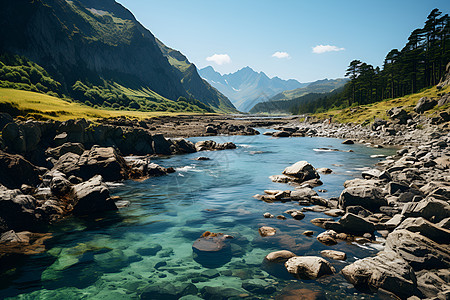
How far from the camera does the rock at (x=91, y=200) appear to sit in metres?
15.7

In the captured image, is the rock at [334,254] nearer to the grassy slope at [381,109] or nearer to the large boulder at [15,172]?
the large boulder at [15,172]

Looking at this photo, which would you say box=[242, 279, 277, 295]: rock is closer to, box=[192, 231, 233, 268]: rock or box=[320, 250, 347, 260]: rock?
box=[192, 231, 233, 268]: rock

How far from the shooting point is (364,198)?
14.5 metres

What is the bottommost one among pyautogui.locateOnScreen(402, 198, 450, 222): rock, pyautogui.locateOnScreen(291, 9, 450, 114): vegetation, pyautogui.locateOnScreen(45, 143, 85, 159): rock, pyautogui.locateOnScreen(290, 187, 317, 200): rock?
pyautogui.locateOnScreen(290, 187, 317, 200): rock

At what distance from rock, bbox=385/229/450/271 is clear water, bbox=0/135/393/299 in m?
1.31

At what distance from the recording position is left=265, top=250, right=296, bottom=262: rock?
33.3 ft

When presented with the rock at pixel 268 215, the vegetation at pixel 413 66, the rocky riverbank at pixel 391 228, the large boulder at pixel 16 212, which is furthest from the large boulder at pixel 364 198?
the vegetation at pixel 413 66

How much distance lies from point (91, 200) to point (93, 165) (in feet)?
26.9

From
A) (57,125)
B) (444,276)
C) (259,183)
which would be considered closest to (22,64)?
(57,125)

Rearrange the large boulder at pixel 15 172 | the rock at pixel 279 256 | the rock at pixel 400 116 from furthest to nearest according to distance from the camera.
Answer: the rock at pixel 400 116 < the large boulder at pixel 15 172 < the rock at pixel 279 256

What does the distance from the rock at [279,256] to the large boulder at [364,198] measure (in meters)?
6.49

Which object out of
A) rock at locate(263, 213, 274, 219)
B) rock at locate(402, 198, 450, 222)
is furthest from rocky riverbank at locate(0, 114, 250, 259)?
rock at locate(402, 198, 450, 222)

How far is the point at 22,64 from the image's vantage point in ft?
544

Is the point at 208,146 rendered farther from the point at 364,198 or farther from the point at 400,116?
the point at 400,116
